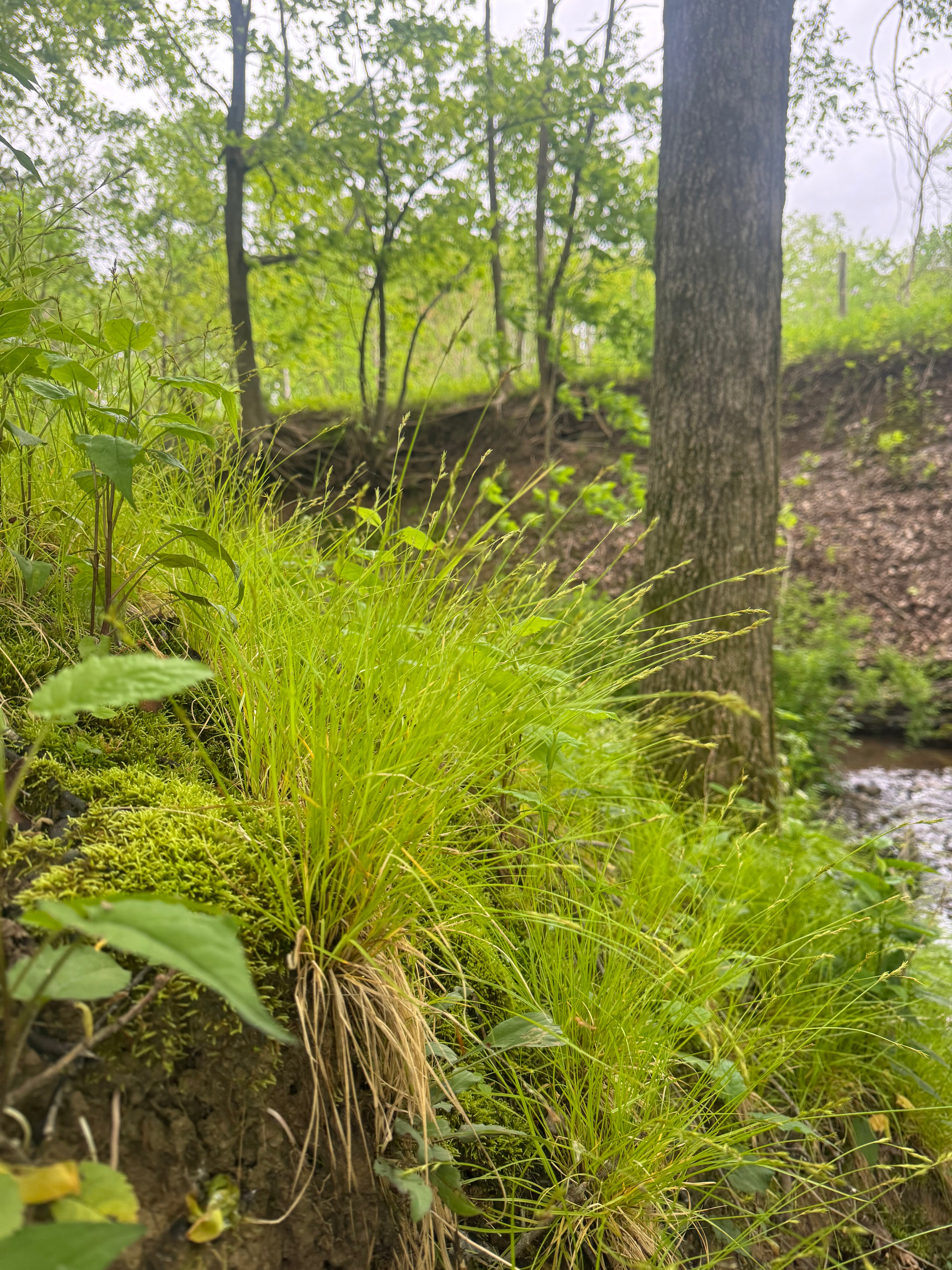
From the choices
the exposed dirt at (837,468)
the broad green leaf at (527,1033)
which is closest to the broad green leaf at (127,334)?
the broad green leaf at (527,1033)

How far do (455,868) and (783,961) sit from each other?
23.1 inches

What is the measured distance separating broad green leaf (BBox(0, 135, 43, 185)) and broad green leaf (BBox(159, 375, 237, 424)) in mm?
418

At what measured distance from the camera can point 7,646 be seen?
121cm

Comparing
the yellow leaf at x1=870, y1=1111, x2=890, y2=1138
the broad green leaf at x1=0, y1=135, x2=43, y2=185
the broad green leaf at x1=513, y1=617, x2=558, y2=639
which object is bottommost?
the yellow leaf at x1=870, y1=1111, x2=890, y2=1138

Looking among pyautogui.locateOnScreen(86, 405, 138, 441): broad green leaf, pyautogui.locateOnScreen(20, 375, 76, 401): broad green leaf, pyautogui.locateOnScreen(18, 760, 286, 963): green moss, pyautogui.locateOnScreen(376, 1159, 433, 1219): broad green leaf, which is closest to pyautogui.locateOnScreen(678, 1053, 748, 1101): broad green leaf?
pyautogui.locateOnScreen(376, 1159, 433, 1219): broad green leaf

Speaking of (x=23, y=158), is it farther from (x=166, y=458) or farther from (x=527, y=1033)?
(x=527, y=1033)

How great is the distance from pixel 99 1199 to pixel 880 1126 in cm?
163

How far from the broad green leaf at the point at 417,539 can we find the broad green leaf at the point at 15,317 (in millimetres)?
623

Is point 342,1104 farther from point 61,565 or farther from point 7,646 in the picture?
point 61,565

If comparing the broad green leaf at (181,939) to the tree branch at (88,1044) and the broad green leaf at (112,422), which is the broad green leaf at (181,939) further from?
the broad green leaf at (112,422)

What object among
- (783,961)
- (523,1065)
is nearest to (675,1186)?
(523,1065)

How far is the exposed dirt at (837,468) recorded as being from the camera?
20.0 feet

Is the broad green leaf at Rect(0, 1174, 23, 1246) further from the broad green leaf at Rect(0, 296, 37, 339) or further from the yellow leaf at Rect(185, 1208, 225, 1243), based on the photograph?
the broad green leaf at Rect(0, 296, 37, 339)

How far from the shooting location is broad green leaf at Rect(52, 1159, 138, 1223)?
47cm
